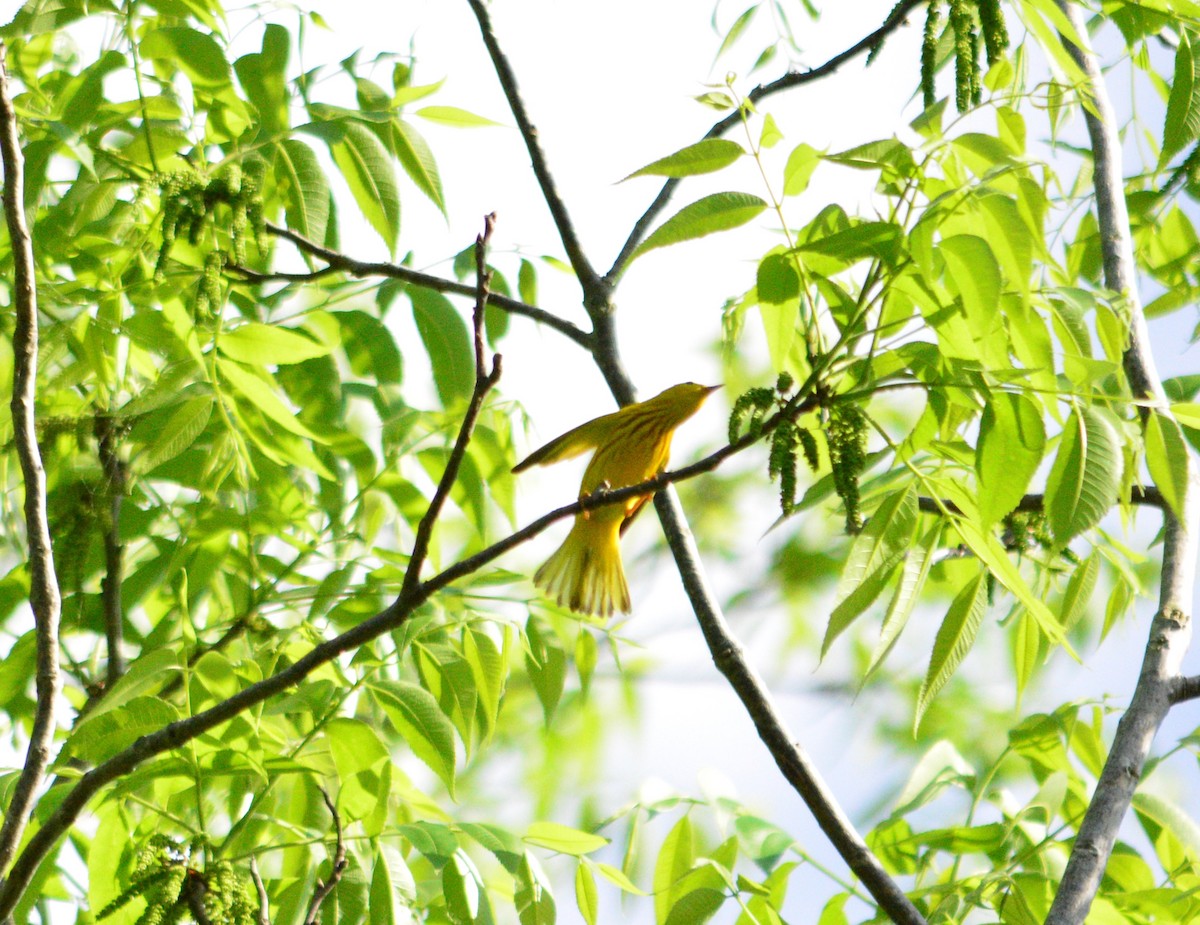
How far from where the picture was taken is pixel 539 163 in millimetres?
3172

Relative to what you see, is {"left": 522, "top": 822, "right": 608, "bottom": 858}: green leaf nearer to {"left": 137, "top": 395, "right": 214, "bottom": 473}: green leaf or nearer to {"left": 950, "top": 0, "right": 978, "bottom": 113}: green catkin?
{"left": 137, "top": 395, "right": 214, "bottom": 473}: green leaf

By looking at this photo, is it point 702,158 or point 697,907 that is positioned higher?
point 702,158

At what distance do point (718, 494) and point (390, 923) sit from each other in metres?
4.13

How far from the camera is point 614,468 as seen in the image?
3543mm

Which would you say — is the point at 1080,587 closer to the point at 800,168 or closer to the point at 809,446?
the point at 809,446

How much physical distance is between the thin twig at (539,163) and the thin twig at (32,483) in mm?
1357

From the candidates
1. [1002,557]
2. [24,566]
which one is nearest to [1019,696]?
[1002,557]

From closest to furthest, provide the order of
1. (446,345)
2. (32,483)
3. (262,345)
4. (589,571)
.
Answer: (32,483) → (262,345) → (446,345) → (589,571)

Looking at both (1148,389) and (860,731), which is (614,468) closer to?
(1148,389)

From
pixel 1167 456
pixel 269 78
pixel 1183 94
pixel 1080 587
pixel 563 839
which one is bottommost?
pixel 563 839

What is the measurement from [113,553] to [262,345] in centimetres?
87

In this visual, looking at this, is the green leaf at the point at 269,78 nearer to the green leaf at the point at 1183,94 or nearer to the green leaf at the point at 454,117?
the green leaf at the point at 454,117

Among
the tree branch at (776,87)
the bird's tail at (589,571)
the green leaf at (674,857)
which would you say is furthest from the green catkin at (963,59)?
the bird's tail at (589,571)

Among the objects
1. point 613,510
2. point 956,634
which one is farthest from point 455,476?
point 613,510
